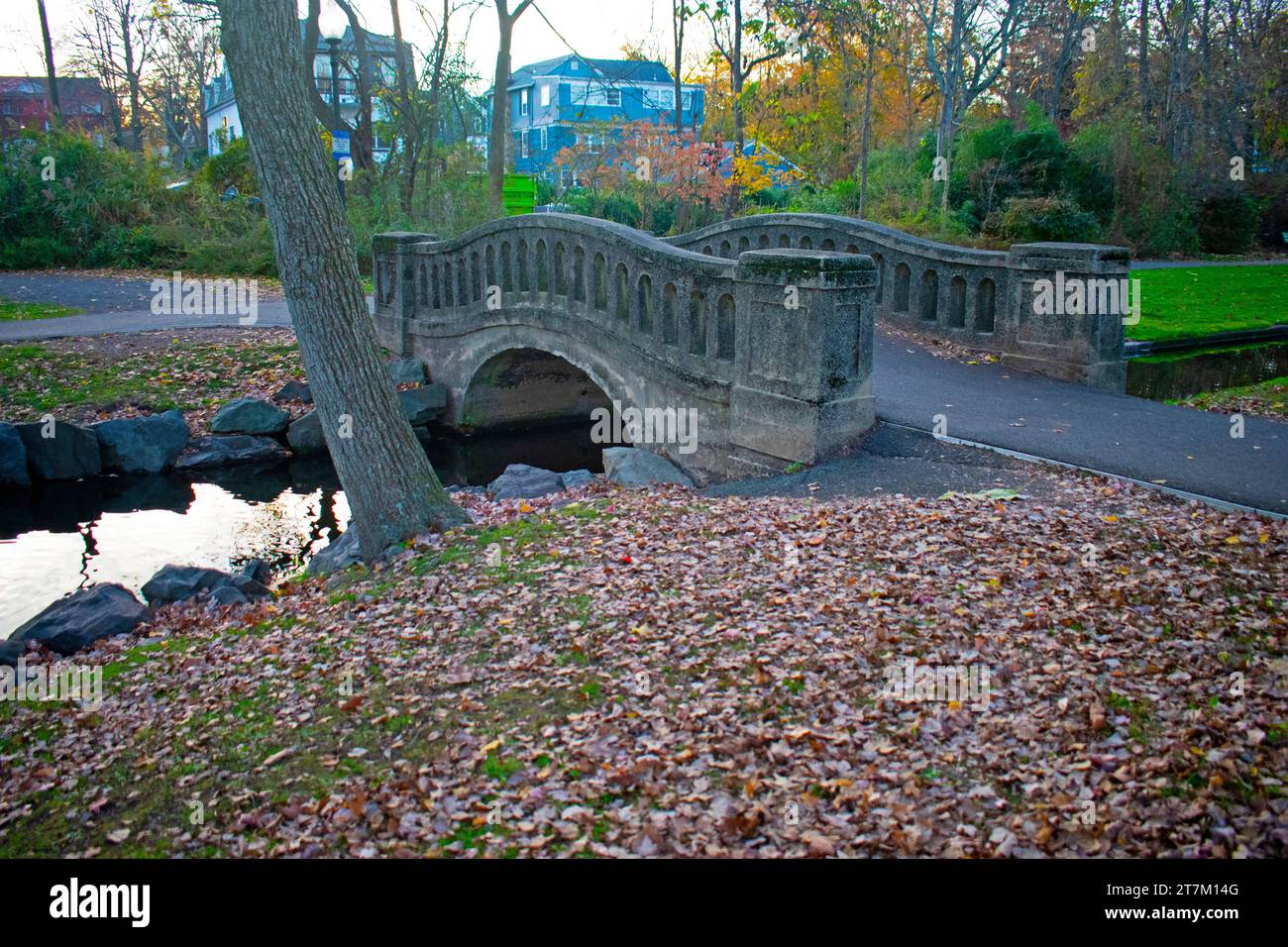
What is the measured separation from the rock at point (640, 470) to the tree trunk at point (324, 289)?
Answer: 2.19 metres

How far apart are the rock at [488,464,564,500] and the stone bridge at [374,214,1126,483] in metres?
1.19

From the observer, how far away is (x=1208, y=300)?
19906 millimetres

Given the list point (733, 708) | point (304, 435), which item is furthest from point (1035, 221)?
point (733, 708)

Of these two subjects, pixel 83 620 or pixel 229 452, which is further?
pixel 229 452

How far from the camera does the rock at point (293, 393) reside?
16.7 m

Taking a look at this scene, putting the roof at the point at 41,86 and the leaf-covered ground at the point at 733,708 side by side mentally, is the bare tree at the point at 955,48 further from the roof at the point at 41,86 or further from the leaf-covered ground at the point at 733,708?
the roof at the point at 41,86

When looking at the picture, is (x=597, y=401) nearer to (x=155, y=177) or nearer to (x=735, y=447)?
(x=735, y=447)

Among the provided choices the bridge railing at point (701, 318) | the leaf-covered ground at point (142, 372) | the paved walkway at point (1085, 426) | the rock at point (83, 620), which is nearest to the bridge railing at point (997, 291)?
the paved walkway at point (1085, 426)

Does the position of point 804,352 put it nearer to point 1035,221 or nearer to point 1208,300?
point 1208,300

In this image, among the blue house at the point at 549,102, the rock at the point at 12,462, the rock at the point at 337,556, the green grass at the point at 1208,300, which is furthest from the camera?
the blue house at the point at 549,102

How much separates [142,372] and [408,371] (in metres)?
3.95

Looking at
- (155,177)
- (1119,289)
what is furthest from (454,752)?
(155,177)

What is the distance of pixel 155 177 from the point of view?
2872 centimetres

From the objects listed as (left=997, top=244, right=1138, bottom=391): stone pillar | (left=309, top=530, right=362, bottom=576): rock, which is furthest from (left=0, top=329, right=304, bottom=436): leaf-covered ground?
(left=997, top=244, right=1138, bottom=391): stone pillar
